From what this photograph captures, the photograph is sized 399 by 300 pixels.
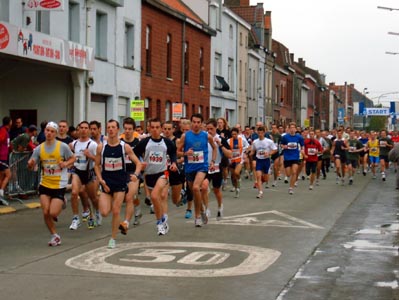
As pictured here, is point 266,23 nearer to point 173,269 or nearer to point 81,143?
point 81,143

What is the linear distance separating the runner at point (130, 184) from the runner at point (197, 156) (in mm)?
917

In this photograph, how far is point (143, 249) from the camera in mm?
11188

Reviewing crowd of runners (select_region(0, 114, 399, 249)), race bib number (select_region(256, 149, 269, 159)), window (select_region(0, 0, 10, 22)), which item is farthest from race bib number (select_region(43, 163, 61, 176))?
window (select_region(0, 0, 10, 22))

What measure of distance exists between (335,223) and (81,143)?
188 inches

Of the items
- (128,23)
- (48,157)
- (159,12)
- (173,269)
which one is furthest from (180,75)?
(173,269)

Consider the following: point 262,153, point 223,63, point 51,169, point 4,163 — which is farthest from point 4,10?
point 223,63

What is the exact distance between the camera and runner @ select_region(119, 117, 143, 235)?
38.8 feet

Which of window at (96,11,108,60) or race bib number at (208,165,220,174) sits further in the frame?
window at (96,11,108,60)

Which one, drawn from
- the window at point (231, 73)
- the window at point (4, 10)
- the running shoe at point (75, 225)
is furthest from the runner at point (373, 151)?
the running shoe at point (75, 225)

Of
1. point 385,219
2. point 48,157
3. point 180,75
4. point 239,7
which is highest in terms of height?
point 239,7

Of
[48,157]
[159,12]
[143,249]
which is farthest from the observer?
[159,12]

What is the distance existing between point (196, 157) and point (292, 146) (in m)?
9.40

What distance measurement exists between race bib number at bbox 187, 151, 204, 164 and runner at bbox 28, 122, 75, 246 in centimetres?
280

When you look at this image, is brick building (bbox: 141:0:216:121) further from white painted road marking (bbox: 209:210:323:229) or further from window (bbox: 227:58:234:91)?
white painted road marking (bbox: 209:210:323:229)
